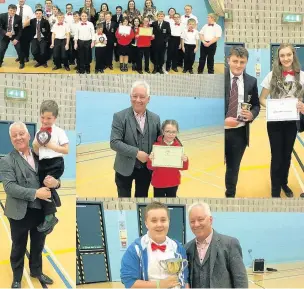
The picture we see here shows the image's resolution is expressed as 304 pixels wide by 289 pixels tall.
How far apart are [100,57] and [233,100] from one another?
1818 millimetres

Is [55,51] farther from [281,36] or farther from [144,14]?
[281,36]

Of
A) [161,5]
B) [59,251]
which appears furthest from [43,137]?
[161,5]

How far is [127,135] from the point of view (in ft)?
15.9

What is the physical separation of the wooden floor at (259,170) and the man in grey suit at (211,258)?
2.06m

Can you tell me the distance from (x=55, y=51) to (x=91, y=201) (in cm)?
198

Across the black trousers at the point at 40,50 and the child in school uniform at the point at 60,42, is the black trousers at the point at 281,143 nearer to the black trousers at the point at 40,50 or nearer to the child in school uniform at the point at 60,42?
the child in school uniform at the point at 60,42

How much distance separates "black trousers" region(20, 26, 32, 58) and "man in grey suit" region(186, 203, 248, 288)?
3381mm

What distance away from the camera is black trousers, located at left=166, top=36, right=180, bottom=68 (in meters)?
5.84

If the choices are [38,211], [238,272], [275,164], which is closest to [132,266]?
[238,272]

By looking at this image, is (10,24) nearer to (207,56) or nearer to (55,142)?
(55,142)

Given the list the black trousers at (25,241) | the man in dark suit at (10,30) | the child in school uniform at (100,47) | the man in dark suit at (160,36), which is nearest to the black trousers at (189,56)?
the man in dark suit at (160,36)

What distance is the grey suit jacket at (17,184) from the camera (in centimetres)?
434

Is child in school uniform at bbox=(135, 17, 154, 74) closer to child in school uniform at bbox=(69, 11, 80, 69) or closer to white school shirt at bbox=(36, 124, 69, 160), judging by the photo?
child in school uniform at bbox=(69, 11, 80, 69)

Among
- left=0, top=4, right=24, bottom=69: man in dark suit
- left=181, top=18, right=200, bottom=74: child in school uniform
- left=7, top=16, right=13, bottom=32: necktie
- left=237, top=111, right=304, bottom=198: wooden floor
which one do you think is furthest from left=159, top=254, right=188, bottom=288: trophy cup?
left=7, top=16, right=13, bottom=32: necktie
